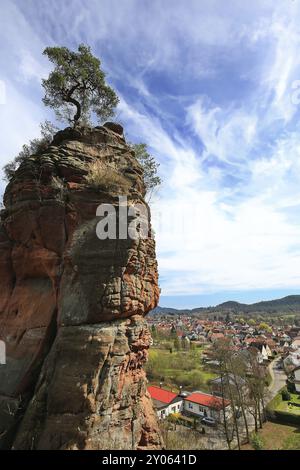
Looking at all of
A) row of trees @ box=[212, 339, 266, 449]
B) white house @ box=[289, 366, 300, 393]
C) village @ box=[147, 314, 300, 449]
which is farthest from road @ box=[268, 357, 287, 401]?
row of trees @ box=[212, 339, 266, 449]

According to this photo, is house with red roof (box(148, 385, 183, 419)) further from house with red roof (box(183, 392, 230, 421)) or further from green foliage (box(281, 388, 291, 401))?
green foliage (box(281, 388, 291, 401))

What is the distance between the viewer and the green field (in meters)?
53.7

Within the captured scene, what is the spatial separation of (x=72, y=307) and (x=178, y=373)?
55.8m

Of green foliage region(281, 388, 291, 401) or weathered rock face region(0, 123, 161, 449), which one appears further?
green foliage region(281, 388, 291, 401)

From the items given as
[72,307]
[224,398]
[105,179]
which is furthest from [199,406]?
[105,179]

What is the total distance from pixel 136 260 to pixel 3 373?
633 cm

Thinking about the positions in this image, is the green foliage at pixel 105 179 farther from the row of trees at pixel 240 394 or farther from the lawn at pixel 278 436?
the row of trees at pixel 240 394

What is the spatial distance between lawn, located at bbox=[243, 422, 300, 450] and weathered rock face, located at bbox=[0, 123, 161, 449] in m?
23.3

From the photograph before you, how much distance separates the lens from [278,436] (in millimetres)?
31656

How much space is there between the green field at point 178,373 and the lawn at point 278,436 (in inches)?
666

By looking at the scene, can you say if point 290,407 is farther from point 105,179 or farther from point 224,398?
point 105,179

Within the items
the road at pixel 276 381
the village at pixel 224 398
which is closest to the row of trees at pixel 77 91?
the village at pixel 224 398
